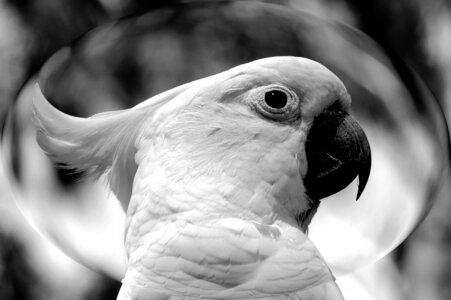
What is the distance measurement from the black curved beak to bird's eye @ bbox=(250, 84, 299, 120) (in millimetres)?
65

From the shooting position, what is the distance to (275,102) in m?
1.38

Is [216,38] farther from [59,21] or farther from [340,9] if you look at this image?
[59,21]

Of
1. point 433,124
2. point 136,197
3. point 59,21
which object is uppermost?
point 433,124

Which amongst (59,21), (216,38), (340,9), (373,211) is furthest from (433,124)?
(59,21)

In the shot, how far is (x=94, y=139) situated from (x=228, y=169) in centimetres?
29

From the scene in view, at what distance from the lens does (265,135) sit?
4.50ft

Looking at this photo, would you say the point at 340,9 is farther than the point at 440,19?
No

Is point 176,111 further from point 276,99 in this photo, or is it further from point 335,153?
point 335,153

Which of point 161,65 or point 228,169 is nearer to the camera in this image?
point 228,169

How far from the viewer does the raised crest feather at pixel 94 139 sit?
56.1 inches

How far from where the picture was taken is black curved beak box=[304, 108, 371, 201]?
1.39 metres

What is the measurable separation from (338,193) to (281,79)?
27cm

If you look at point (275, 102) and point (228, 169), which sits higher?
point (275, 102)

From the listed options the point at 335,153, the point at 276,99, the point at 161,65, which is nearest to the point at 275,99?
the point at 276,99
